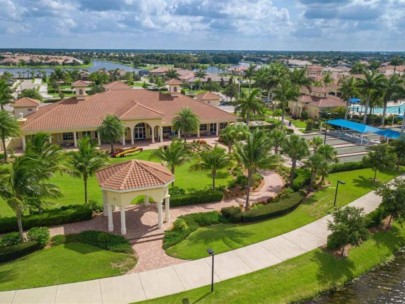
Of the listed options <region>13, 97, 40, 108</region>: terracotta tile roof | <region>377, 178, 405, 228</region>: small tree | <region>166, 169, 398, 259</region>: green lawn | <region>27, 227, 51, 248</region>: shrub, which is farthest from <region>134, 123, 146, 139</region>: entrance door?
<region>377, 178, 405, 228</region>: small tree

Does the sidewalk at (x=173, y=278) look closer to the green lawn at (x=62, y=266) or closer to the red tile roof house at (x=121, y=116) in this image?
the green lawn at (x=62, y=266)

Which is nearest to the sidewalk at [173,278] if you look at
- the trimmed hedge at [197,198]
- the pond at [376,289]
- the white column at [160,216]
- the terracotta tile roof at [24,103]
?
the pond at [376,289]

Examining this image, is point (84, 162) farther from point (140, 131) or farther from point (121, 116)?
point (140, 131)

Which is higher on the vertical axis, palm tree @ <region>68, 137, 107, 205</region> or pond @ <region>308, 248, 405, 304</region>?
palm tree @ <region>68, 137, 107, 205</region>

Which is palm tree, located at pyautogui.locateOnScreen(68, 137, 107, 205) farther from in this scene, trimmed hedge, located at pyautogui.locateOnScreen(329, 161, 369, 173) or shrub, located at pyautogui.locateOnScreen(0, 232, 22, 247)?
trimmed hedge, located at pyautogui.locateOnScreen(329, 161, 369, 173)

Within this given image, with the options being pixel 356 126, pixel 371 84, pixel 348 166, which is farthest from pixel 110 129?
pixel 371 84

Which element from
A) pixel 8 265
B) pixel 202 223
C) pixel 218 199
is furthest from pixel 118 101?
pixel 8 265

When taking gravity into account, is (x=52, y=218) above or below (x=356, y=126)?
below
